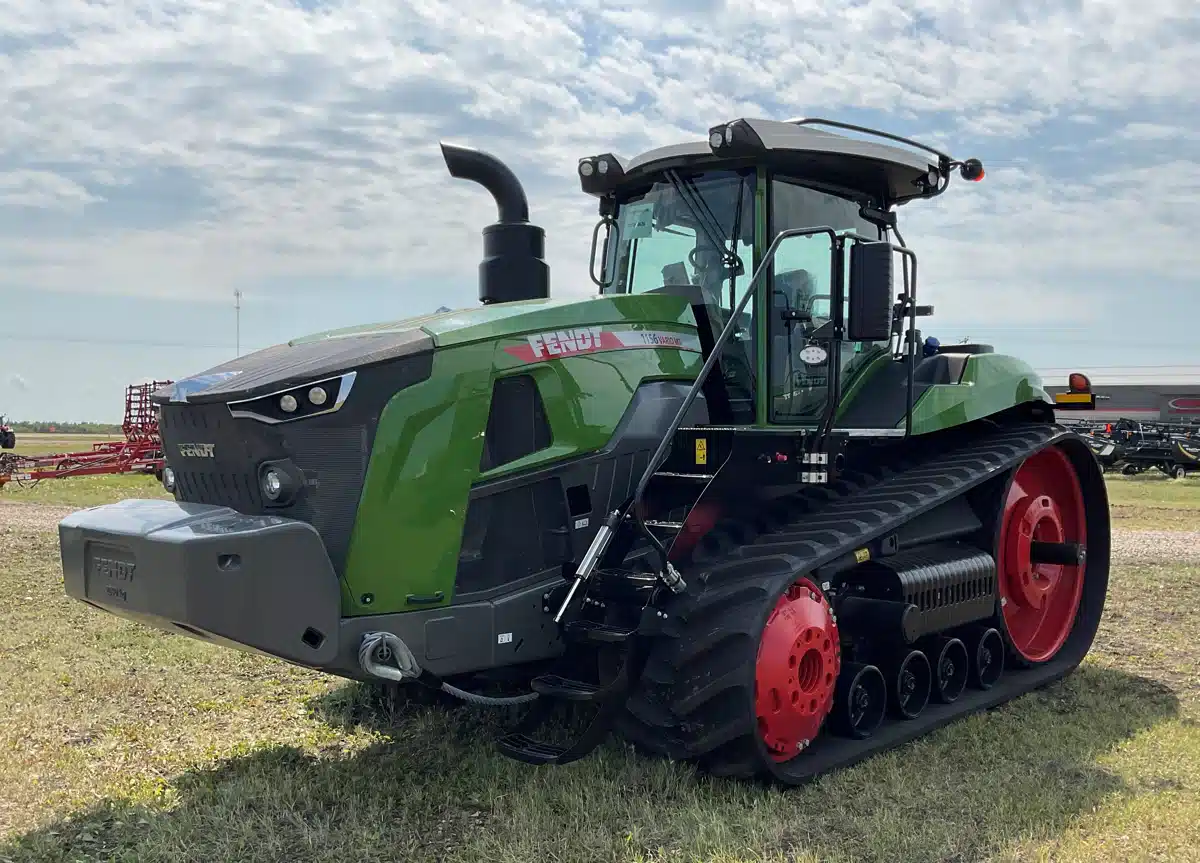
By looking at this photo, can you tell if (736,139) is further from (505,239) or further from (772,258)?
(505,239)

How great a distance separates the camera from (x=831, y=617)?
5340mm

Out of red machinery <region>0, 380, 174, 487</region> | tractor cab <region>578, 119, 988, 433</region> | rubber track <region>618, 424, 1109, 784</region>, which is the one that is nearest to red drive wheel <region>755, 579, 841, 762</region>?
rubber track <region>618, 424, 1109, 784</region>

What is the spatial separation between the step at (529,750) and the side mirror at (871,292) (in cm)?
239

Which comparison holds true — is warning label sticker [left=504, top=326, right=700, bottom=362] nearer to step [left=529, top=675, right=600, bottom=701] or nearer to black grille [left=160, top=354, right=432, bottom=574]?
black grille [left=160, top=354, right=432, bottom=574]

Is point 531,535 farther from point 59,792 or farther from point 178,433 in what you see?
point 59,792

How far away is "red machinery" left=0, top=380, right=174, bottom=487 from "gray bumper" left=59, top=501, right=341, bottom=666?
814 inches

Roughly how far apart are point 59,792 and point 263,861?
1.34m

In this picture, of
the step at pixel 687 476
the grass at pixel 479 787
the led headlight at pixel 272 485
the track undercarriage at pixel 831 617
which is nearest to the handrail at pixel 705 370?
the step at pixel 687 476

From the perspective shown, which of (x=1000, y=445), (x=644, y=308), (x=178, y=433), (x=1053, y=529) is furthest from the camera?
(x=1053, y=529)

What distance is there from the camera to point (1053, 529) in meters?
7.81

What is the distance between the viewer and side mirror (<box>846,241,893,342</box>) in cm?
522

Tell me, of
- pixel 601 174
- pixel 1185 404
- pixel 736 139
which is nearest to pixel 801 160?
pixel 736 139

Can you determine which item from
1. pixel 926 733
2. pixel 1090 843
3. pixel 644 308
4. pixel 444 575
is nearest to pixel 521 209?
pixel 644 308

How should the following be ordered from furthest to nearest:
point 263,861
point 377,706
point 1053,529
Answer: point 1053,529 → point 377,706 → point 263,861
